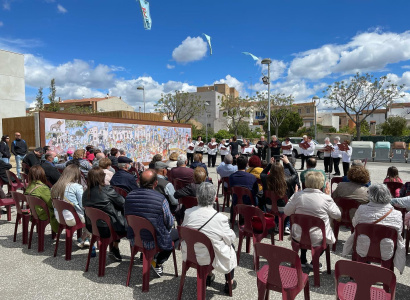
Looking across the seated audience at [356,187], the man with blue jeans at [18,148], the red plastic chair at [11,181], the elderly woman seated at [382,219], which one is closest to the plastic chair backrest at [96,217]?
the elderly woman seated at [382,219]

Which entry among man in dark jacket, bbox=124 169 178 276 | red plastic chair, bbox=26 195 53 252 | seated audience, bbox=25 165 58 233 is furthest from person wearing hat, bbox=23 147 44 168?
man in dark jacket, bbox=124 169 178 276

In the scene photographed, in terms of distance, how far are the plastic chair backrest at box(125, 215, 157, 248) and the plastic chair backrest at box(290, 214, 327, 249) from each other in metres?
1.69

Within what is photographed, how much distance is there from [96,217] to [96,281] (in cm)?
77

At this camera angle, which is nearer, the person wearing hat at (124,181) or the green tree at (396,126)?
the person wearing hat at (124,181)

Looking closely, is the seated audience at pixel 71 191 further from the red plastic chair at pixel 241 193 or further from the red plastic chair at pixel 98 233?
the red plastic chair at pixel 241 193

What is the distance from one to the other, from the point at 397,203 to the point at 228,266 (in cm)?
246

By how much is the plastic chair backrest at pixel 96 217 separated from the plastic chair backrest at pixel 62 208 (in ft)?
1.47

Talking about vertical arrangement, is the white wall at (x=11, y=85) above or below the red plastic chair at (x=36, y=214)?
above

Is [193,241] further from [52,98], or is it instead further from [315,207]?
[52,98]

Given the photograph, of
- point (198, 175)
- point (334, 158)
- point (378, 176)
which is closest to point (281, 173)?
point (198, 175)

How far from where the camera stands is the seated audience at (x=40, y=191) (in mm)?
4465

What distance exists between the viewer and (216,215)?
9.96 ft

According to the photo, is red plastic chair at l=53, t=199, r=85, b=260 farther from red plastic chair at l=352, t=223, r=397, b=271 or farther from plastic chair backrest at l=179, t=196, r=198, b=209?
red plastic chair at l=352, t=223, r=397, b=271

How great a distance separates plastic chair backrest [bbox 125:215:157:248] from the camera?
328cm
